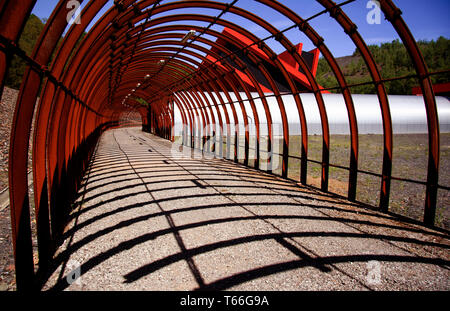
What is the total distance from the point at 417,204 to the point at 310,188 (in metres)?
2.93

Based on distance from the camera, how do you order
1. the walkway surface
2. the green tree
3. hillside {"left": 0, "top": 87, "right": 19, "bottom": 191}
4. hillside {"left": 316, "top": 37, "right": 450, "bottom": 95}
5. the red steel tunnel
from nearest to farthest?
the red steel tunnel → the walkway surface → hillside {"left": 0, "top": 87, "right": 19, "bottom": 191} → the green tree → hillside {"left": 316, "top": 37, "right": 450, "bottom": 95}

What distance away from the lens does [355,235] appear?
5.19m

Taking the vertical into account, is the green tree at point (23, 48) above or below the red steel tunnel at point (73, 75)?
above

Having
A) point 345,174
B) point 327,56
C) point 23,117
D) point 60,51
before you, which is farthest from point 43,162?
point 345,174

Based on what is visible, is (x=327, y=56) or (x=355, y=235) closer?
(x=355, y=235)

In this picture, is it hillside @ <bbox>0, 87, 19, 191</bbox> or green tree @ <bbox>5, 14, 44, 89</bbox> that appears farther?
green tree @ <bbox>5, 14, 44, 89</bbox>

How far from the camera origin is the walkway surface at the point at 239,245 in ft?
12.1

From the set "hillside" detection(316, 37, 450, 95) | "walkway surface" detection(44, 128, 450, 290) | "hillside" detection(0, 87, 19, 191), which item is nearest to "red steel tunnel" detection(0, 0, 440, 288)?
"walkway surface" detection(44, 128, 450, 290)

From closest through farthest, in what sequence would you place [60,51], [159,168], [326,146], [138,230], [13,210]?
[13,210], [60,51], [138,230], [326,146], [159,168]

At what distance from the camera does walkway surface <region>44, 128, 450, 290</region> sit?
3688mm

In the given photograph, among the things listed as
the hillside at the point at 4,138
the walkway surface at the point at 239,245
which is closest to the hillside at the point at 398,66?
the walkway surface at the point at 239,245

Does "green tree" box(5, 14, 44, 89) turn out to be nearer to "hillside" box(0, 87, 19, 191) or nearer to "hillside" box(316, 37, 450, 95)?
"hillside" box(0, 87, 19, 191)

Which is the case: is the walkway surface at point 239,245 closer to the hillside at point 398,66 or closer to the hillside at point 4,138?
the hillside at point 4,138

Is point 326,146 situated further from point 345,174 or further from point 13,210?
point 13,210
